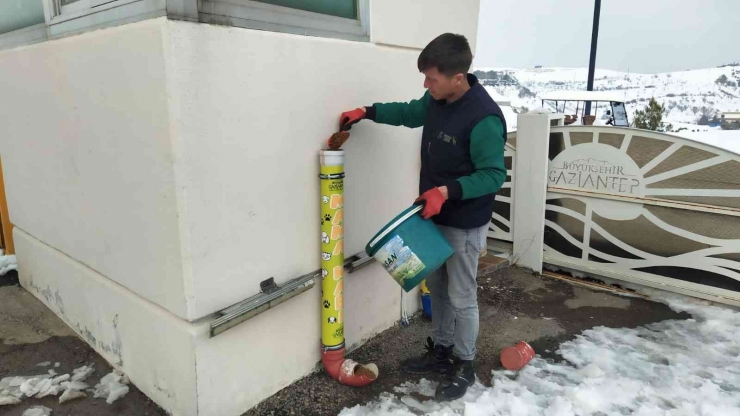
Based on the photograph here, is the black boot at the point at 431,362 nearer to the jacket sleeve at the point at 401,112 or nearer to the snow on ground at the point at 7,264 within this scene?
the jacket sleeve at the point at 401,112

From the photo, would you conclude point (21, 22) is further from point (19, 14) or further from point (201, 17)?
point (201, 17)

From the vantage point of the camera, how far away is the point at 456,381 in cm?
263

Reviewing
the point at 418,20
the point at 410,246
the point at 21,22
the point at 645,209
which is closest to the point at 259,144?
the point at 410,246

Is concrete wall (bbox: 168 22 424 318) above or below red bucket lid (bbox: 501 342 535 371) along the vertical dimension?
above

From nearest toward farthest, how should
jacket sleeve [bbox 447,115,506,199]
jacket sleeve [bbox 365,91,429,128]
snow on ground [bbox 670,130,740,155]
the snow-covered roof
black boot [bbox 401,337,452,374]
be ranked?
jacket sleeve [bbox 447,115,506,199]
jacket sleeve [bbox 365,91,429,128]
black boot [bbox 401,337,452,374]
snow on ground [bbox 670,130,740,155]
the snow-covered roof

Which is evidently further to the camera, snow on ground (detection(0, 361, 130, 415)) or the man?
snow on ground (detection(0, 361, 130, 415))

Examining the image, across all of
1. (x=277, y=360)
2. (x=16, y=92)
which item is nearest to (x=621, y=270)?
(x=277, y=360)

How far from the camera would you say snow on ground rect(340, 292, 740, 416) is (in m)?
2.51

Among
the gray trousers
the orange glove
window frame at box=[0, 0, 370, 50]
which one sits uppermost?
window frame at box=[0, 0, 370, 50]

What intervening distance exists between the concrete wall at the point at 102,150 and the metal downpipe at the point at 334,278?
0.80 meters

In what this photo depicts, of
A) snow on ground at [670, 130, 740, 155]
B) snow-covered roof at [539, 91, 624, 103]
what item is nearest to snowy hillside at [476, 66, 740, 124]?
snow-covered roof at [539, 91, 624, 103]

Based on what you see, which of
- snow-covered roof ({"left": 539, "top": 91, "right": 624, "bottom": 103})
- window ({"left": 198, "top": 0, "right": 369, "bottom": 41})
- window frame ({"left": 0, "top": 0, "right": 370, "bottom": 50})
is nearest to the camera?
window frame ({"left": 0, "top": 0, "right": 370, "bottom": 50})

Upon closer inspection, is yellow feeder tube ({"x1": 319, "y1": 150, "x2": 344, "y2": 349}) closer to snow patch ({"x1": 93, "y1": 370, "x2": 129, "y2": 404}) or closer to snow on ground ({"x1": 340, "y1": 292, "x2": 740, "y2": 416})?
snow on ground ({"x1": 340, "y1": 292, "x2": 740, "y2": 416})

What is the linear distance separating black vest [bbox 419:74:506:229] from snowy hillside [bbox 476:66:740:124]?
22.9 m
